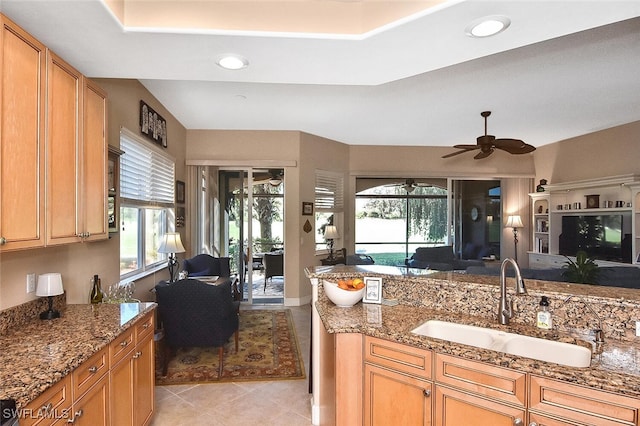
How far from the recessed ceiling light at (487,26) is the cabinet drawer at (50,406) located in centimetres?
243

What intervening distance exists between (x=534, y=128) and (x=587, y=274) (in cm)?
279

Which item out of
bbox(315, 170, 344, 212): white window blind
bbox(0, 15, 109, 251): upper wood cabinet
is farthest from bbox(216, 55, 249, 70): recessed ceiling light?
bbox(315, 170, 344, 212): white window blind

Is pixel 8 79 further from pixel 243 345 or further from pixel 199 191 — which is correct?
pixel 199 191

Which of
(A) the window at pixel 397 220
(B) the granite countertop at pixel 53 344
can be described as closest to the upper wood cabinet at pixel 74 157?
(B) the granite countertop at pixel 53 344

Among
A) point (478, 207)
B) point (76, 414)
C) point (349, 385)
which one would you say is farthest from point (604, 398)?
point (478, 207)

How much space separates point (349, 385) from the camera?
1.83 meters

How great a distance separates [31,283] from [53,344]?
0.60m

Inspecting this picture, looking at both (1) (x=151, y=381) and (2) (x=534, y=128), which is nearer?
(1) (x=151, y=381)

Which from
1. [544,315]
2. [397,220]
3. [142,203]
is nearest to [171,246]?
[142,203]

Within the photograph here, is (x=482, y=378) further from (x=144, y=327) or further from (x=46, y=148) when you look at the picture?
(x=46, y=148)

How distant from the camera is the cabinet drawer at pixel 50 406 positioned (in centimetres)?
122

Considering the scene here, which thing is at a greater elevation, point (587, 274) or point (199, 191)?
point (199, 191)

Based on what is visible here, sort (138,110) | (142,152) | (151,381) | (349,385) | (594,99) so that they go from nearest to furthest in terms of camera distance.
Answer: (349,385) → (151,381) → (138,110) → (142,152) → (594,99)

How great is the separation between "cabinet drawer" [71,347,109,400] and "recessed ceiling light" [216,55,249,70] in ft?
5.64
